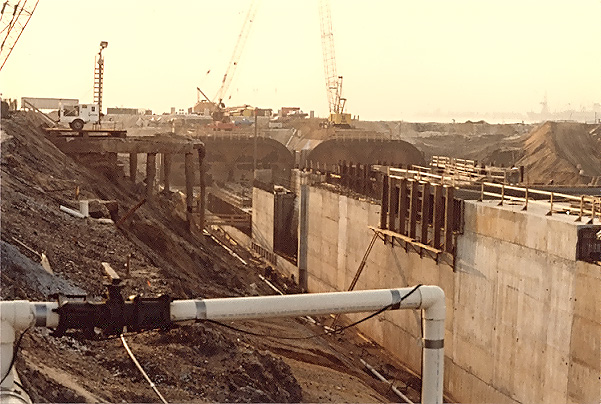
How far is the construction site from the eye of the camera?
36.2 ft

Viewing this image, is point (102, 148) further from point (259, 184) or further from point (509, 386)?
point (509, 386)

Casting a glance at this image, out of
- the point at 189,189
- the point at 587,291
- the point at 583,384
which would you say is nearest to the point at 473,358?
the point at 583,384

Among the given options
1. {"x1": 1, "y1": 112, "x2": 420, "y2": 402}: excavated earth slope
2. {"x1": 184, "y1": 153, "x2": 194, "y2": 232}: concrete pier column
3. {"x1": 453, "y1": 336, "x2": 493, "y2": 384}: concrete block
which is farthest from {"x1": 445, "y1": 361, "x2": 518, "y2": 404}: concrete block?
{"x1": 184, "y1": 153, "x2": 194, "y2": 232}: concrete pier column

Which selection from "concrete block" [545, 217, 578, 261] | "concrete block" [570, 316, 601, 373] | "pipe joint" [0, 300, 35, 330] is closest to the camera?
"pipe joint" [0, 300, 35, 330]

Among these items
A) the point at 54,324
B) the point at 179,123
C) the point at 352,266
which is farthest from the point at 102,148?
the point at 179,123

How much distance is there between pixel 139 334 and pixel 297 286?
25907 mm

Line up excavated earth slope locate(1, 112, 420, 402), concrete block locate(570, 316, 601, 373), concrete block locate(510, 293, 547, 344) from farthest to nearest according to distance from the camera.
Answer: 1. concrete block locate(510, 293, 547, 344)
2. concrete block locate(570, 316, 601, 373)
3. excavated earth slope locate(1, 112, 420, 402)

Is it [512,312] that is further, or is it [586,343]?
[512,312]

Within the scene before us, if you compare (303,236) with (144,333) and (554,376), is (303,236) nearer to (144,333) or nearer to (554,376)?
(554,376)

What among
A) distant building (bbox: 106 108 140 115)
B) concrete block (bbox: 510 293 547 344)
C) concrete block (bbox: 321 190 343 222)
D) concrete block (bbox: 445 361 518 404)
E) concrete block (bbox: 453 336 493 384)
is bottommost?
concrete block (bbox: 445 361 518 404)

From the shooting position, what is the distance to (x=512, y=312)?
23.2 m

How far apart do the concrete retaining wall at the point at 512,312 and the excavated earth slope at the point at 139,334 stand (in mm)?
2261

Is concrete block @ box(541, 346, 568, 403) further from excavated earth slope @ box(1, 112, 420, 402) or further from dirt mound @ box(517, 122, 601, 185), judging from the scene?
dirt mound @ box(517, 122, 601, 185)

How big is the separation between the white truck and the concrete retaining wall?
61.9ft
